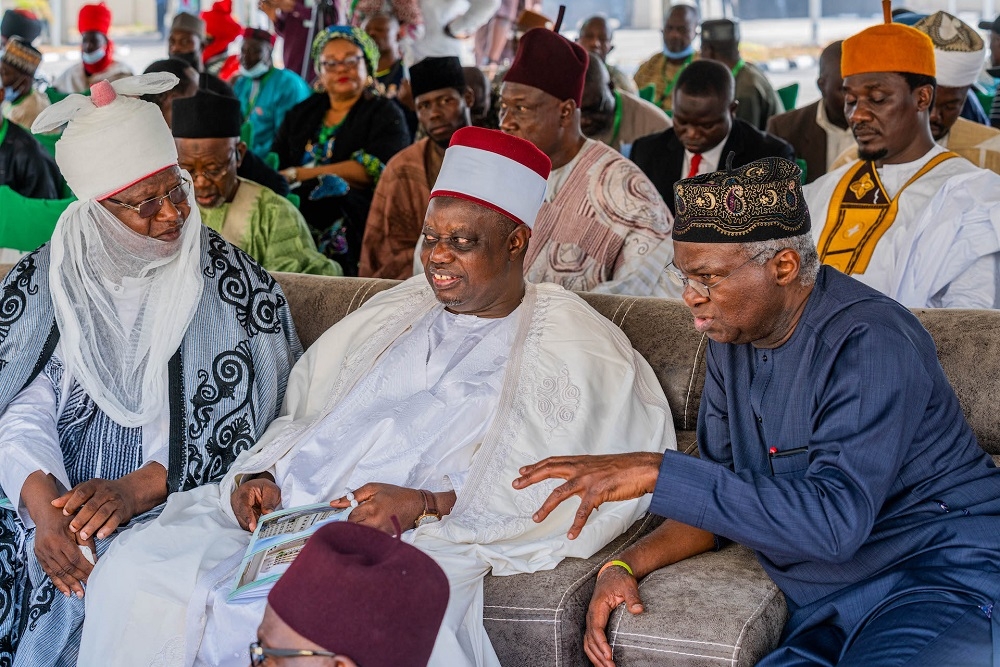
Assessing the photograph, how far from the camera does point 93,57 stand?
9.80 metres

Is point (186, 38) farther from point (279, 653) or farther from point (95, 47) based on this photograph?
point (279, 653)

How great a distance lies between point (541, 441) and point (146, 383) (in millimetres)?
1255

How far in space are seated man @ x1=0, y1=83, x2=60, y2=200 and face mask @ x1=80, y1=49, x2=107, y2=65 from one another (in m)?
3.03

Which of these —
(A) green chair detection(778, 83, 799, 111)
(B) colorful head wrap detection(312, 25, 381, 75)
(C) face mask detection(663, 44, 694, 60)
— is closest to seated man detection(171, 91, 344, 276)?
(B) colorful head wrap detection(312, 25, 381, 75)

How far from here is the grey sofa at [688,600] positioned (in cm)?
276

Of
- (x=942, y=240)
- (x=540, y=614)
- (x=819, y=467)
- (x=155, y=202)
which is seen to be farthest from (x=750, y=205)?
(x=155, y=202)

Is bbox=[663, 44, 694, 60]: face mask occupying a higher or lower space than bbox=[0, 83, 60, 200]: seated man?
higher

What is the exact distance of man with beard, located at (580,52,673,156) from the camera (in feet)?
22.4

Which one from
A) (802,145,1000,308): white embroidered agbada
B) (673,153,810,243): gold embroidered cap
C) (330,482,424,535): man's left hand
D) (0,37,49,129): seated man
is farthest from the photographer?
(0,37,49,129): seated man

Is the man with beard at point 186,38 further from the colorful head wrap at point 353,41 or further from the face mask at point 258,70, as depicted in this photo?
the colorful head wrap at point 353,41

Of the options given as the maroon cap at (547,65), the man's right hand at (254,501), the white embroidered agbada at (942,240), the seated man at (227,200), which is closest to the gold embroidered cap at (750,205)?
the man's right hand at (254,501)

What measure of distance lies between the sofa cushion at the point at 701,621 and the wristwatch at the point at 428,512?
61 cm

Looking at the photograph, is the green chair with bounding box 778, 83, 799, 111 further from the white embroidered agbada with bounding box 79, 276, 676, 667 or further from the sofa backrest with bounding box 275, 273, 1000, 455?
the white embroidered agbada with bounding box 79, 276, 676, 667

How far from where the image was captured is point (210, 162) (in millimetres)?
5254
